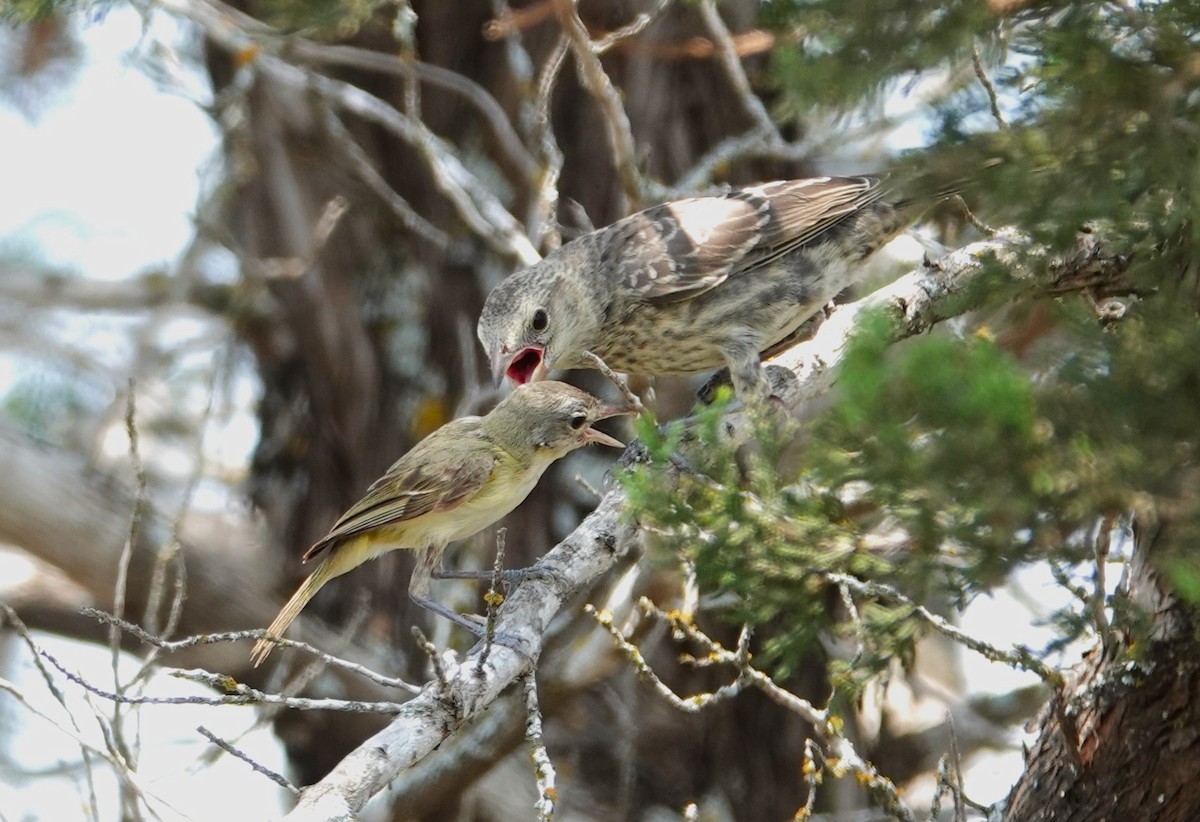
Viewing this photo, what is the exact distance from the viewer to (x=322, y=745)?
735 cm

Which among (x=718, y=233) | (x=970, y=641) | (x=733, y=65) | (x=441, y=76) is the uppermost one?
(x=441, y=76)

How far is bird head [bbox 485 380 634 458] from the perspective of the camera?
4598 millimetres

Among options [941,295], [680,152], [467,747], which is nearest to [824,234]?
[941,295]

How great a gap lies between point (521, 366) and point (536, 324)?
0.80 ft

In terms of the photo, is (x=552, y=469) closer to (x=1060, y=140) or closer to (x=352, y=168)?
(x=352, y=168)

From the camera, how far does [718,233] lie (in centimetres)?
558

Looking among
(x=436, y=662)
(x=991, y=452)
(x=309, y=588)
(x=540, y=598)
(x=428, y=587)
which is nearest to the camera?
(x=991, y=452)

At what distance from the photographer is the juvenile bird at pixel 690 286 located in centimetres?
517

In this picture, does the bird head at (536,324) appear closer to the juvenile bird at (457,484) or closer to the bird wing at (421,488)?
the juvenile bird at (457,484)

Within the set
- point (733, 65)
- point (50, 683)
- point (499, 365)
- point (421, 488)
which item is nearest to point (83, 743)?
point (50, 683)

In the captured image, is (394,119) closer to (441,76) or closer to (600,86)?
(441,76)

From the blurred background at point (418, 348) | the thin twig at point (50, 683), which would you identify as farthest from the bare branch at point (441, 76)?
the thin twig at point (50, 683)

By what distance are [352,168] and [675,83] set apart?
1.80 m

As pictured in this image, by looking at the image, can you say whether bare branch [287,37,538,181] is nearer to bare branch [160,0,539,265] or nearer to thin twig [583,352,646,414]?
bare branch [160,0,539,265]
